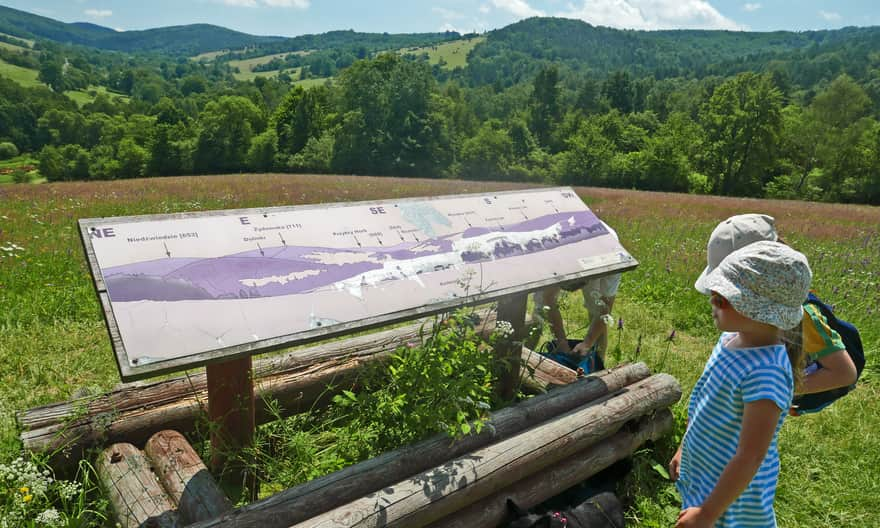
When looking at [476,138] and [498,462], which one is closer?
[498,462]

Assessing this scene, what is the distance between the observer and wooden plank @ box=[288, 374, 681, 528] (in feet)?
7.95

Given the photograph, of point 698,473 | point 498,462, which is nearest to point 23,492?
point 498,462

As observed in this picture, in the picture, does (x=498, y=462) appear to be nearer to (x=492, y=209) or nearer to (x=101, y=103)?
(x=492, y=209)

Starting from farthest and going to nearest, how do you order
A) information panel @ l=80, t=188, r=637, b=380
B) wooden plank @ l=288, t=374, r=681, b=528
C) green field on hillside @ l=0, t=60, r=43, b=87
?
green field on hillside @ l=0, t=60, r=43, b=87, wooden plank @ l=288, t=374, r=681, b=528, information panel @ l=80, t=188, r=637, b=380

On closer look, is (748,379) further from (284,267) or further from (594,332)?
(594,332)

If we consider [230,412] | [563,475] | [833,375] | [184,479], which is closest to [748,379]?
[833,375]

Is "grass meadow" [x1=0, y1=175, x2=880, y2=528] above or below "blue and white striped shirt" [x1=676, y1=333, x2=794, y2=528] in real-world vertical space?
below

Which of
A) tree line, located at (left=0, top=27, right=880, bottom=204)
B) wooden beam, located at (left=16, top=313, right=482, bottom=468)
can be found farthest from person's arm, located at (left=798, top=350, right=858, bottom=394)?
tree line, located at (left=0, top=27, right=880, bottom=204)

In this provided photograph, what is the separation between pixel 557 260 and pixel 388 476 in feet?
6.45

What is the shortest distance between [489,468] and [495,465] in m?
0.05

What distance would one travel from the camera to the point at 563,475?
11.1 feet

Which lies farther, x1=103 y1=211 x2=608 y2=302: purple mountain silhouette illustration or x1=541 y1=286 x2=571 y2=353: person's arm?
x1=541 y1=286 x2=571 y2=353: person's arm

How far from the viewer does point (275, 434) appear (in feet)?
11.7

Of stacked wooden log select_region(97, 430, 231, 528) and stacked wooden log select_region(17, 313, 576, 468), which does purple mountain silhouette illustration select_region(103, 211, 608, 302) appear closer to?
stacked wooden log select_region(17, 313, 576, 468)
